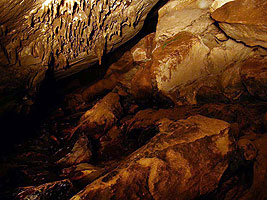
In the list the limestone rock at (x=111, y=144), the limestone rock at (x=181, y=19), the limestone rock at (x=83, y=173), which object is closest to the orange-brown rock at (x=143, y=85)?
the limestone rock at (x=181, y=19)

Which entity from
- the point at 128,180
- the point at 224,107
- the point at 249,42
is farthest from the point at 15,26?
the point at 249,42

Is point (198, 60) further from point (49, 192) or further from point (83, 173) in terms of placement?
point (49, 192)

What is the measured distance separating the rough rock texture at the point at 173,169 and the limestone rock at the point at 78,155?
7.87ft

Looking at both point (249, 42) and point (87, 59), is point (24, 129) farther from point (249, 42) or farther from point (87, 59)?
point (249, 42)

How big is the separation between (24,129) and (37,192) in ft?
13.7

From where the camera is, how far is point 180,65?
17.9 ft

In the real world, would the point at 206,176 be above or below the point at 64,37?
below

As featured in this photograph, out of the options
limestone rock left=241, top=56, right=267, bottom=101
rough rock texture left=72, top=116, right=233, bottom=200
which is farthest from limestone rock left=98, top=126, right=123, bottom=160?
limestone rock left=241, top=56, right=267, bottom=101

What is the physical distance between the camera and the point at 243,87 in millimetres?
4727

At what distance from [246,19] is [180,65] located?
2.13 meters

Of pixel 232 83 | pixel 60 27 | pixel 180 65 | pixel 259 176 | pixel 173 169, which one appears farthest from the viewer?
pixel 180 65

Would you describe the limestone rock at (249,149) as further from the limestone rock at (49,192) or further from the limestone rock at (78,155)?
the limestone rock at (78,155)

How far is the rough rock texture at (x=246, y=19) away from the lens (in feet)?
12.0

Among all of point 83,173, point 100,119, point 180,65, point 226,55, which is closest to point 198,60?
point 180,65
